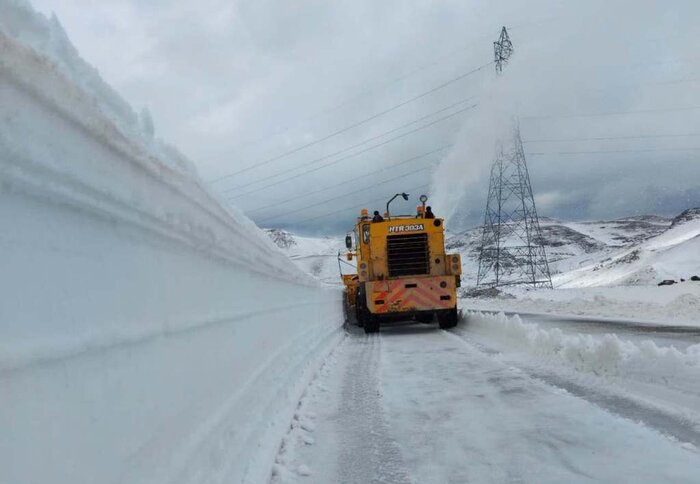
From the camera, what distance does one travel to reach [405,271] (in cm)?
1429

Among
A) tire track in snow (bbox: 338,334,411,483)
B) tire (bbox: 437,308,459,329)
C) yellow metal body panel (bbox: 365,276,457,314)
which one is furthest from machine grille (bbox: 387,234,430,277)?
tire track in snow (bbox: 338,334,411,483)

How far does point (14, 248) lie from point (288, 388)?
4217 mm

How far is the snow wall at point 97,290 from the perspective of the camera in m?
1.15

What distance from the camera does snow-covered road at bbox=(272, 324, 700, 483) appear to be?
3318 millimetres

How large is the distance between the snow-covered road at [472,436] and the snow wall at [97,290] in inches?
42.0

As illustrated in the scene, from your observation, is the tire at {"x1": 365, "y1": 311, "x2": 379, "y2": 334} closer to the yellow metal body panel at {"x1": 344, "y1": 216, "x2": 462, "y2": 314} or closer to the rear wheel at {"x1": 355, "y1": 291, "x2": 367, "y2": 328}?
the rear wheel at {"x1": 355, "y1": 291, "x2": 367, "y2": 328}

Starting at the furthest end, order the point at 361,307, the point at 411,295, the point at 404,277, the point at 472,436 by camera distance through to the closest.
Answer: the point at 361,307 < the point at 404,277 < the point at 411,295 < the point at 472,436

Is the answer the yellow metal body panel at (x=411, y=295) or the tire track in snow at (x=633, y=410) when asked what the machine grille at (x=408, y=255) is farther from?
the tire track in snow at (x=633, y=410)

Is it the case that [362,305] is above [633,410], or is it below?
above

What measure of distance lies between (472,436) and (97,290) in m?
3.31

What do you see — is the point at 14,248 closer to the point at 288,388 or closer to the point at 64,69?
the point at 64,69

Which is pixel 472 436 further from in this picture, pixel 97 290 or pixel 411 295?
pixel 411 295

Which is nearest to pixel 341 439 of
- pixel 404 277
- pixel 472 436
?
pixel 472 436

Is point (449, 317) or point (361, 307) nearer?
point (449, 317)
